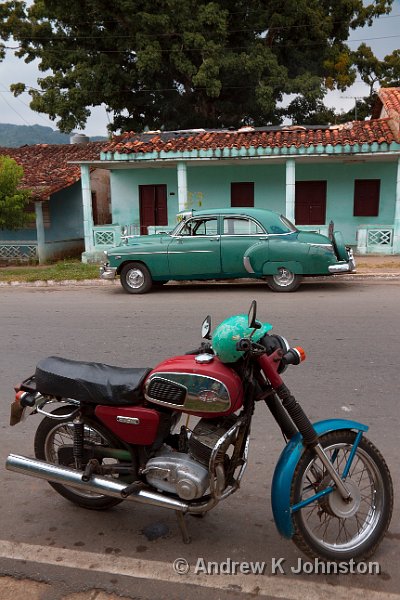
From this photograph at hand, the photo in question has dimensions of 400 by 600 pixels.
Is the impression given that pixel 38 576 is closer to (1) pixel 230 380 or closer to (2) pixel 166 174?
(1) pixel 230 380

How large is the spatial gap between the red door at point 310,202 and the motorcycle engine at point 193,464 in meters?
15.4

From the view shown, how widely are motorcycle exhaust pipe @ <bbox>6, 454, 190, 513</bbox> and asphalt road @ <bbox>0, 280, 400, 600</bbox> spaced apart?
302 mm

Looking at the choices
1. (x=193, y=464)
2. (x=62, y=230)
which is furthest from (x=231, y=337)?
(x=62, y=230)

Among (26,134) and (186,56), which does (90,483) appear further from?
(26,134)

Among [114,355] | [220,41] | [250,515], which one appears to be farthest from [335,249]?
[220,41]

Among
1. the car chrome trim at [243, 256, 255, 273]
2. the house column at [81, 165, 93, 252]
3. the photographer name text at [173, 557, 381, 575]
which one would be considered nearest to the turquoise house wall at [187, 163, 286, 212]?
the house column at [81, 165, 93, 252]

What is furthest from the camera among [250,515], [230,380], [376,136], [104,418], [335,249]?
[376,136]

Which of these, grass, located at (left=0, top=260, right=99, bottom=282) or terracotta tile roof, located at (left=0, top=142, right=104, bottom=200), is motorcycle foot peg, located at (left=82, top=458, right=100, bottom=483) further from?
terracotta tile roof, located at (left=0, top=142, right=104, bottom=200)

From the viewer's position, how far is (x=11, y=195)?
14.7 metres

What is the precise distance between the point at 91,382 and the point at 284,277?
792 cm

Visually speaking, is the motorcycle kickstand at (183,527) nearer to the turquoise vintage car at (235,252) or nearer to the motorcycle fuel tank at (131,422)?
the motorcycle fuel tank at (131,422)

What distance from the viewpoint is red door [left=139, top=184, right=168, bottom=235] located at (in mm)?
18016

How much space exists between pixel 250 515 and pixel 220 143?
13.9 meters

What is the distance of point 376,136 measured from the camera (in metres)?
14.8
